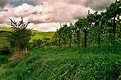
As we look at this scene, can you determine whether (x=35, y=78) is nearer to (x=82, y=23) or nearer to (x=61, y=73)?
(x=61, y=73)

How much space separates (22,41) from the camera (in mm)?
56656

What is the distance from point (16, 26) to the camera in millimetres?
57438

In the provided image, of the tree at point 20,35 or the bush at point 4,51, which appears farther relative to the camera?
the bush at point 4,51

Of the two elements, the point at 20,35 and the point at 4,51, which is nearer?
the point at 20,35

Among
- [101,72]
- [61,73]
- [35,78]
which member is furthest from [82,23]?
[101,72]

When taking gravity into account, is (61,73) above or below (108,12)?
below

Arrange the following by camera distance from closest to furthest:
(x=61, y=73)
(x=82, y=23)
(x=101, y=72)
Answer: (x=101, y=72)
(x=61, y=73)
(x=82, y=23)

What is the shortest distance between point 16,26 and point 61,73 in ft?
144

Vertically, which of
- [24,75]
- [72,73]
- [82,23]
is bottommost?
[24,75]

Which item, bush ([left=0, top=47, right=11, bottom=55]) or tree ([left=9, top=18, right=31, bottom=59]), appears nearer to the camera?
tree ([left=9, top=18, right=31, bottom=59])

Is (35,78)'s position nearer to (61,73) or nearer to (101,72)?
(61,73)

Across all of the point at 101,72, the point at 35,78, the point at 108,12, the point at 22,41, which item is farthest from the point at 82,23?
the point at 101,72

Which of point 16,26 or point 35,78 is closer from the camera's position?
point 35,78

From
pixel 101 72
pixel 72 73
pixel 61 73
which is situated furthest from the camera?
pixel 61 73
